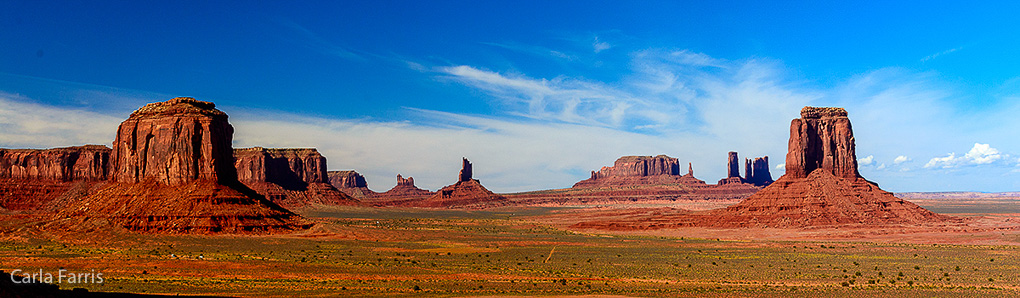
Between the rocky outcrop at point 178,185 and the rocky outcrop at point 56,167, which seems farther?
the rocky outcrop at point 56,167

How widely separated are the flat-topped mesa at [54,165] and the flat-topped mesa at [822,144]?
121 metres

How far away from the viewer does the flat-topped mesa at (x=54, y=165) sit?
125 m

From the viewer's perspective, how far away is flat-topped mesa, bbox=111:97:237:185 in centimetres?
6712

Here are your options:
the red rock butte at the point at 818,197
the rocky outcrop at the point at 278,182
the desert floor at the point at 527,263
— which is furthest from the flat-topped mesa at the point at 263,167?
the red rock butte at the point at 818,197

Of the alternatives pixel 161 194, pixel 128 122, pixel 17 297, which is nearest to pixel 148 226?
pixel 161 194

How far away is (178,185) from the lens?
67000 mm

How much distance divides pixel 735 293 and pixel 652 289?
3.76 m

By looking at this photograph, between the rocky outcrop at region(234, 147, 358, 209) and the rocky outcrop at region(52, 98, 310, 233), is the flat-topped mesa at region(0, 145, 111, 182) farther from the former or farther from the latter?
the rocky outcrop at region(52, 98, 310, 233)

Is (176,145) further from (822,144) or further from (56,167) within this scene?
(822,144)

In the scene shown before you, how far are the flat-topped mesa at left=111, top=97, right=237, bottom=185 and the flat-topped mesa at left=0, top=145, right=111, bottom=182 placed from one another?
65751 millimetres

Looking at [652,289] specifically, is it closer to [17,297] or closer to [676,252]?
[676,252]

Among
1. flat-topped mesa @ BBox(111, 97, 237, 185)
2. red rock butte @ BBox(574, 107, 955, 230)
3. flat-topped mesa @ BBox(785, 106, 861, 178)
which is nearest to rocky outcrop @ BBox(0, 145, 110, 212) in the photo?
flat-topped mesa @ BBox(111, 97, 237, 185)

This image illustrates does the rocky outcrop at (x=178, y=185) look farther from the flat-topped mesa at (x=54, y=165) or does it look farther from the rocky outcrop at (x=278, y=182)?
the rocky outcrop at (x=278, y=182)

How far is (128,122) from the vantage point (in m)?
72.0
